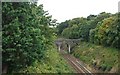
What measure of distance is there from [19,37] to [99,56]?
1276 inches

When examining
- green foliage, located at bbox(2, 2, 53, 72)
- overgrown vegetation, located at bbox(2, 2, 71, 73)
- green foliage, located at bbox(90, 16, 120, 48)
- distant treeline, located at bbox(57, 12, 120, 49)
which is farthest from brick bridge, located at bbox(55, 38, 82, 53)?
green foliage, located at bbox(2, 2, 53, 72)

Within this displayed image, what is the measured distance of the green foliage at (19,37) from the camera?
2153cm

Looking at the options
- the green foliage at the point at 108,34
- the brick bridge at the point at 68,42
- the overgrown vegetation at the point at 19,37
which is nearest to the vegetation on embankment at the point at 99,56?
the green foliage at the point at 108,34

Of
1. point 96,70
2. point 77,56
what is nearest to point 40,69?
point 96,70

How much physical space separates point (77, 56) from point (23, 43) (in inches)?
1664

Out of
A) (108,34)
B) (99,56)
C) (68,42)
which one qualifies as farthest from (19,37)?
(68,42)

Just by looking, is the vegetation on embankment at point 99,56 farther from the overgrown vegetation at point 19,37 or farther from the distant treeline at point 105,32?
the overgrown vegetation at point 19,37

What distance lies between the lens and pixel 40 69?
1156 inches

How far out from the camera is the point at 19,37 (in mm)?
21484

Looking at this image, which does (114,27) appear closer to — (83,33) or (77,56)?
(77,56)

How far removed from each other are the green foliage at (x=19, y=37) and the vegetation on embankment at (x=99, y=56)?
67.0 feet

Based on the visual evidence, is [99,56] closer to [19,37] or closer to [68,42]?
[68,42]

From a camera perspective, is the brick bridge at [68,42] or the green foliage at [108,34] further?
the brick bridge at [68,42]

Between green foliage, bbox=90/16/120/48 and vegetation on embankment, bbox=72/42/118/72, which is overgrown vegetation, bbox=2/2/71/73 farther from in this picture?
green foliage, bbox=90/16/120/48
